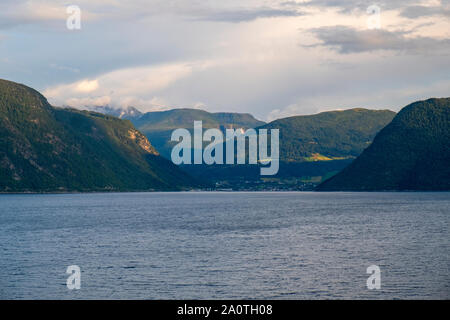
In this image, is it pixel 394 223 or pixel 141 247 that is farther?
pixel 394 223

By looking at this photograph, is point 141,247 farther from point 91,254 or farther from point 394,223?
point 394,223

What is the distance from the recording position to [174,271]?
3120 inches

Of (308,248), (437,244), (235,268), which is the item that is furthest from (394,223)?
(235,268)

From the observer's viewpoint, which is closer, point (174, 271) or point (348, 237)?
point (174, 271)

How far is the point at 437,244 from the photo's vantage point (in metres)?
107

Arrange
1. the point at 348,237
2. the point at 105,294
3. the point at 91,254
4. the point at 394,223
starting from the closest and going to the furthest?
the point at 105,294
the point at 91,254
the point at 348,237
the point at 394,223

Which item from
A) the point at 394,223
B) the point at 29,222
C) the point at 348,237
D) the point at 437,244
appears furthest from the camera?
the point at 29,222

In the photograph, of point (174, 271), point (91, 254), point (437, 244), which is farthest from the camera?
point (437, 244)

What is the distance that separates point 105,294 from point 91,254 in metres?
33.1

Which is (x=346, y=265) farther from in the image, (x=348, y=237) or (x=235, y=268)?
(x=348, y=237)

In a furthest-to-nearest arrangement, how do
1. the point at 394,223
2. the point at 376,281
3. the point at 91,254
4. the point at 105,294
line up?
the point at 394,223 < the point at 91,254 < the point at 376,281 < the point at 105,294

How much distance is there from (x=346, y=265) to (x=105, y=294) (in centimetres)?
3538
